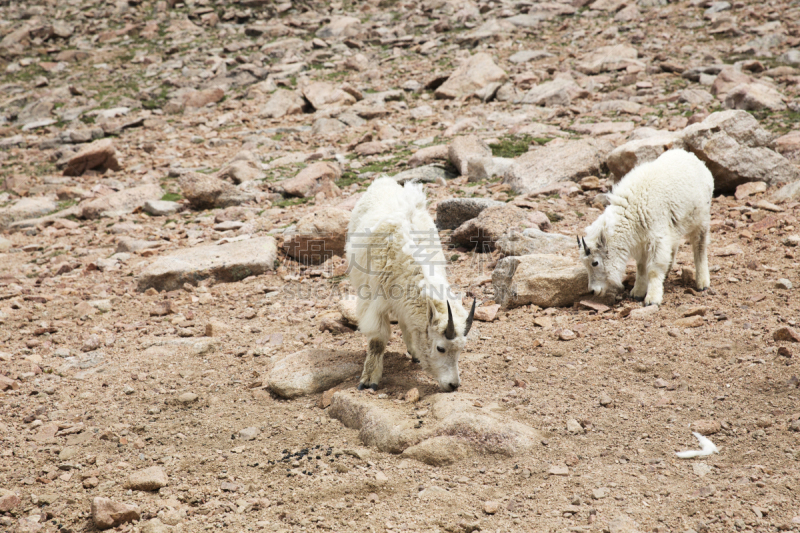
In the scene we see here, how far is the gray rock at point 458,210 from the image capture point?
10484mm

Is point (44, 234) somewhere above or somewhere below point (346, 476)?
below

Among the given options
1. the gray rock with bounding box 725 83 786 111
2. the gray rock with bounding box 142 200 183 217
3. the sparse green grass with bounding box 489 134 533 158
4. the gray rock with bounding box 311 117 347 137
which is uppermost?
the gray rock with bounding box 725 83 786 111

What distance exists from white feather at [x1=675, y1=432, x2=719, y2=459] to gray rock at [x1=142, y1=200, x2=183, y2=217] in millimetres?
11703

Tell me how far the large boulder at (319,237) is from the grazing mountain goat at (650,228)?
4339 mm

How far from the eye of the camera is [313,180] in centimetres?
1367

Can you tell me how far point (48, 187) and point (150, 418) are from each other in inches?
480

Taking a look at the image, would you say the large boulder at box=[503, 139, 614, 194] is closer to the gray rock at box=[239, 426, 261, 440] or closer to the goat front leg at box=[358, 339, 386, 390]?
the goat front leg at box=[358, 339, 386, 390]

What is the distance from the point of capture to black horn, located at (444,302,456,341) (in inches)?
223

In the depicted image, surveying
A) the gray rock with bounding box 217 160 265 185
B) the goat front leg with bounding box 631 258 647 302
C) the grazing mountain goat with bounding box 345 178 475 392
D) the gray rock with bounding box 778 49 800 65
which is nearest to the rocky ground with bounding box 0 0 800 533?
the gray rock with bounding box 217 160 265 185

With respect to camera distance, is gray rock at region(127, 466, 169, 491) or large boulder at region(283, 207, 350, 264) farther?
large boulder at region(283, 207, 350, 264)

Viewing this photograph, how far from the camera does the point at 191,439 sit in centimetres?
581

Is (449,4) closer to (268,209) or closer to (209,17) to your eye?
(209,17)

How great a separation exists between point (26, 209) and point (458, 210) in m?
Result: 10.8

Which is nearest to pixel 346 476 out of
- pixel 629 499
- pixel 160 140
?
pixel 629 499
